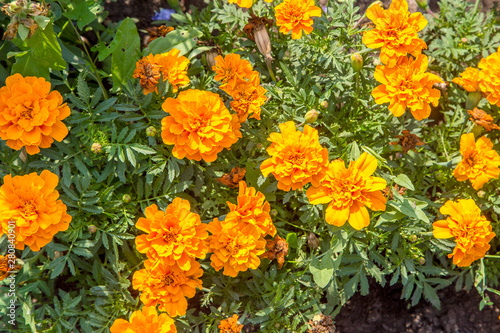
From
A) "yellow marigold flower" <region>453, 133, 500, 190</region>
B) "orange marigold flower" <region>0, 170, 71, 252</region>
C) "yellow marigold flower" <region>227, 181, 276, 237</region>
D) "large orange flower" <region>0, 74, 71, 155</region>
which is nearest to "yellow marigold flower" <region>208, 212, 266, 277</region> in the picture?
"yellow marigold flower" <region>227, 181, 276, 237</region>

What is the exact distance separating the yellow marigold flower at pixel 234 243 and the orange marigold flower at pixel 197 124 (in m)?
0.29

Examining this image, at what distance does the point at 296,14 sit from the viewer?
1.85m

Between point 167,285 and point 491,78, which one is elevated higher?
point 491,78

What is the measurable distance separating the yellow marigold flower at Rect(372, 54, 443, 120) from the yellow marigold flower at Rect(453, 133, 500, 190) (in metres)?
0.31

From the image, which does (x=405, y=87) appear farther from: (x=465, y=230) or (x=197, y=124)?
(x=197, y=124)

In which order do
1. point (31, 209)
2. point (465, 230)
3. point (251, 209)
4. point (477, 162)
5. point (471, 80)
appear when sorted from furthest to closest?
point (471, 80) → point (477, 162) → point (465, 230) → point (251, 209) → point (31, 209)

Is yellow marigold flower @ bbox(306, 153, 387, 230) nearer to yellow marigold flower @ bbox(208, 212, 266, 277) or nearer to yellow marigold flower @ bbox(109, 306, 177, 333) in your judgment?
yellow marigold flower @ bbox(208, 212, 266, 277)

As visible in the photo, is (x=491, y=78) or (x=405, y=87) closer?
(x=405, y=87)

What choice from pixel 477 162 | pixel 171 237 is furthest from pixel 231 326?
pixel 477 162

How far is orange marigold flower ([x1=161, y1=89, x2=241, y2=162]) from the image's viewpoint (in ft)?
5.37

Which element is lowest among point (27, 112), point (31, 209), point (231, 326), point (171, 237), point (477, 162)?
point (231, 326)

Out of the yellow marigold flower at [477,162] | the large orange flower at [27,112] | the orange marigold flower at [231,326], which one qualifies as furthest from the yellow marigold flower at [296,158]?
the large orange flower at [27,112]

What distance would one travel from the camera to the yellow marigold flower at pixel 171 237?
1583 millimetres

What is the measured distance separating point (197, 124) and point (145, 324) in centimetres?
83
